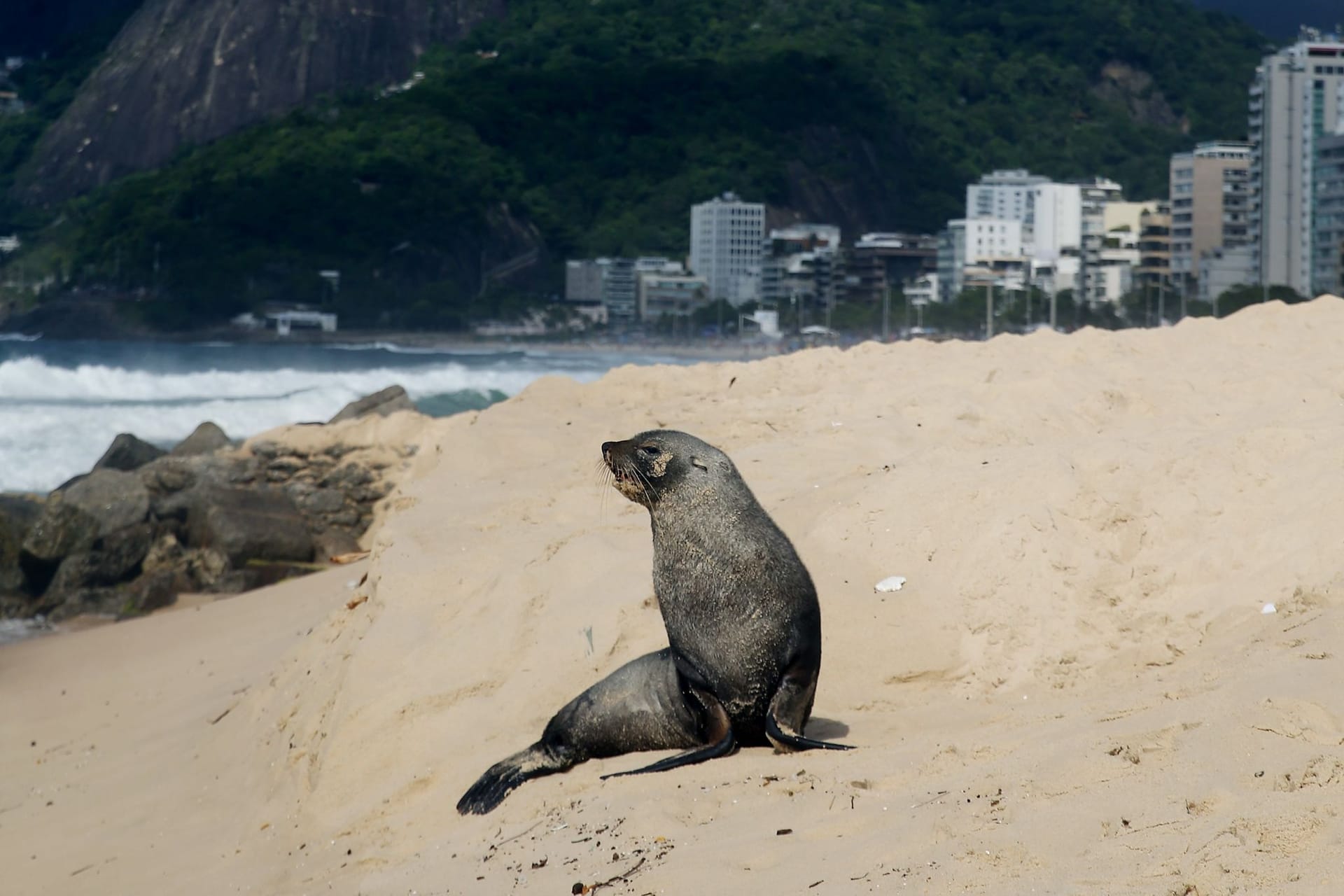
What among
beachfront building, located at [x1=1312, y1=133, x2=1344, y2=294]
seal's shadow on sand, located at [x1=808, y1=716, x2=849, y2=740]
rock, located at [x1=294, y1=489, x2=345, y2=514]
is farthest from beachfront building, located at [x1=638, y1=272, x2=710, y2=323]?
seal's shadow on sand, located at [x1=808, y1=716, x2=849, y2=740]

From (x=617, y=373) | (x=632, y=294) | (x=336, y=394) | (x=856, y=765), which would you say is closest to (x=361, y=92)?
(x=632, y=294)

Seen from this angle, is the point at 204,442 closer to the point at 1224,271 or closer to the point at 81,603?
the point at 81,603

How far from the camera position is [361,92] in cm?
10700

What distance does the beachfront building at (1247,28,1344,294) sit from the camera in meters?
69.8

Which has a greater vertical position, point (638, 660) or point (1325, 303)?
point (1325, 303)

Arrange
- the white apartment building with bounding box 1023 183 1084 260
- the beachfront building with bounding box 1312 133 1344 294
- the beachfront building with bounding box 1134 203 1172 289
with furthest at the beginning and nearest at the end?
the white apartment building with bounding box 1023 183 1084 260 → the beachfront building with bounding box 1134 203 1172 289 → the beachfront building with bounding box 1312 133 1344 294

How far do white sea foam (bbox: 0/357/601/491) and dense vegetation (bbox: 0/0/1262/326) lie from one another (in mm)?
33706

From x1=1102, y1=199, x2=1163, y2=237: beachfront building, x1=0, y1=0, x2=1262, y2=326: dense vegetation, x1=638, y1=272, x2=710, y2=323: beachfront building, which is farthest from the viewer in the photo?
x1=1102, y1=199, x2=1163, y2=237: beachfront building

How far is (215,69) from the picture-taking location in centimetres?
10844

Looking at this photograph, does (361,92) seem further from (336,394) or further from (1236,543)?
(1236,543)

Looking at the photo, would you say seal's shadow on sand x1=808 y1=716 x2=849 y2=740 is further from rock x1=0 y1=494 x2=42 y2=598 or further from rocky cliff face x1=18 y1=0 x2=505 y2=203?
rocky cliff face x1=18 y1=0 x2=505 y2=203

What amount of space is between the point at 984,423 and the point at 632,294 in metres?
82.6

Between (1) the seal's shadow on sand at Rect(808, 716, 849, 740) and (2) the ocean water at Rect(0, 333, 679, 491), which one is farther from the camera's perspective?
(2) the ocean water at Rect(0, 333, 679, 491)

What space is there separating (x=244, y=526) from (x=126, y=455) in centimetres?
467
